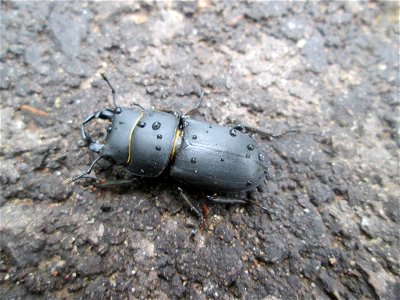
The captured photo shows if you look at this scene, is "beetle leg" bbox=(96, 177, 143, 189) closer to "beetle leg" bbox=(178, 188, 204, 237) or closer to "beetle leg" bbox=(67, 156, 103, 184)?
"beetle leg" bbox=(67, 156, 103, 184)

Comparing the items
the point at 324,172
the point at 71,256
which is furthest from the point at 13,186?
the point at 324,172

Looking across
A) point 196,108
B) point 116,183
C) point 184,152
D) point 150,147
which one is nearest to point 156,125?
point 150,147

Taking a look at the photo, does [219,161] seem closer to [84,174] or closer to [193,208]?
[193,208]

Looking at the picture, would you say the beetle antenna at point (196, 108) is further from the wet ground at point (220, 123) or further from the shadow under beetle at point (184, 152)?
the shadow under beetle at point (184, 152)

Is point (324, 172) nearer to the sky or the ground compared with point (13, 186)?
nearer to the sky

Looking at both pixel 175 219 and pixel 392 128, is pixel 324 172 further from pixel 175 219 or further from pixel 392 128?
pixel 175 219

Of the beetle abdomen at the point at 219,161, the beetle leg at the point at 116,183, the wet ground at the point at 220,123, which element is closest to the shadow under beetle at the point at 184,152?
the beetle abdomen at the point at 219,161
